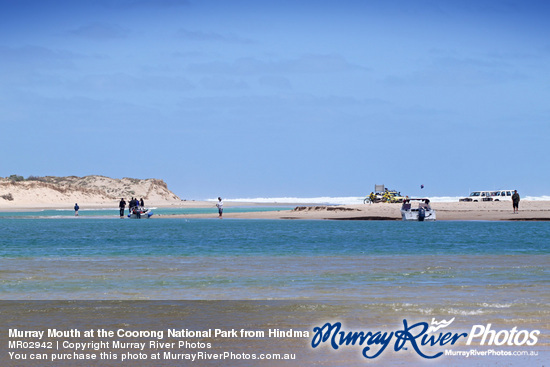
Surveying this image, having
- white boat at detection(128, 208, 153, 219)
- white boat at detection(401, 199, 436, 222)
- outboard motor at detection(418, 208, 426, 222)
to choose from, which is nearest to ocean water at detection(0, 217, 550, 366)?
outboard motor at detection(418, 208, 426, 222)

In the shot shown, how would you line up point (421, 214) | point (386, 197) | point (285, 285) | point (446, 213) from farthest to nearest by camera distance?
point (386, 197) → point (446, 213) → point (421, 214) → point (285, 285)

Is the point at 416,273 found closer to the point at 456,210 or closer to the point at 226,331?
the point at 226,331

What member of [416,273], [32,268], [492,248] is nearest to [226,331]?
[416,273]

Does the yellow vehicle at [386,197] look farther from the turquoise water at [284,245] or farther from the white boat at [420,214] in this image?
the turquoise water at [284,245]

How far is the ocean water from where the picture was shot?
12961 millimetres

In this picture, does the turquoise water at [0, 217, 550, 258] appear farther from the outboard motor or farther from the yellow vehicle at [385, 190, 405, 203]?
the yellow vehicle at [385, 190, 405, 203]

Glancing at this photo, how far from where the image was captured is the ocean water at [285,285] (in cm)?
1296

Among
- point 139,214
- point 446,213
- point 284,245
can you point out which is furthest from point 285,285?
point 139,214

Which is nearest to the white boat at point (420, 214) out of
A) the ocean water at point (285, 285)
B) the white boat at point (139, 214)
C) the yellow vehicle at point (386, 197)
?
the ocean water at point (285, 285)

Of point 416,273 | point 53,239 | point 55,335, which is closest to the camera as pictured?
point 55,335

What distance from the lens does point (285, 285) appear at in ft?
60.0

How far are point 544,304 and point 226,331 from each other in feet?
21.9

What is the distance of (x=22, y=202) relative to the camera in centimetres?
14300

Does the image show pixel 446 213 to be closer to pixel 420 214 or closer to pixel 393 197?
pixel 420 214
